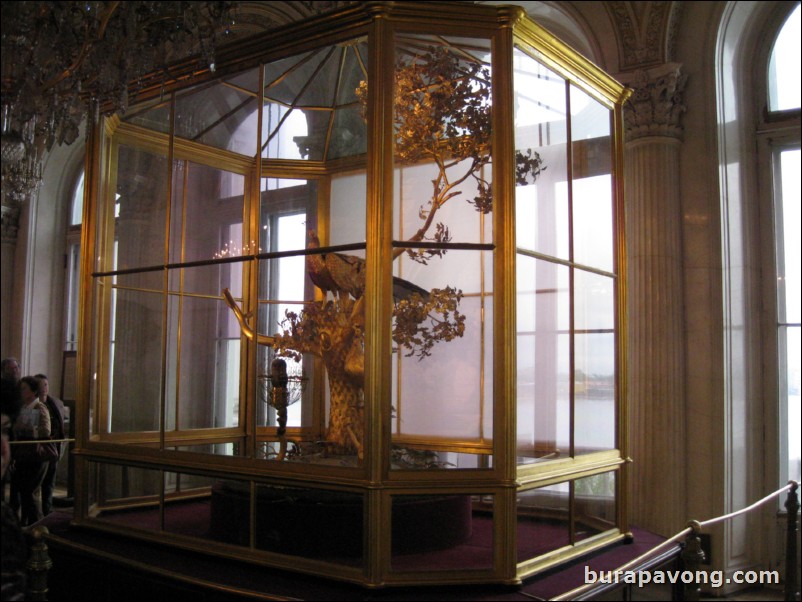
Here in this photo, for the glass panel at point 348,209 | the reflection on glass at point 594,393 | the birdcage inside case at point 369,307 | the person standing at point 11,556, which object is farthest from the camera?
the reflection on glass at point 594,393

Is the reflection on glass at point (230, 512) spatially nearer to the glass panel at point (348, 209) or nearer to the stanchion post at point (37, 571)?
the stanchion post at point (37, 571)

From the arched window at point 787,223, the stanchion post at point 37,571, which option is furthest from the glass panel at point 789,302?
the stanchion post at point 37,571

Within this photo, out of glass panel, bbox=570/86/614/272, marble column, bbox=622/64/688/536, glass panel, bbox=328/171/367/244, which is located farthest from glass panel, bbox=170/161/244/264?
marble column, bbox=622/64/688/536

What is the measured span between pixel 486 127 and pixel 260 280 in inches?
57.2

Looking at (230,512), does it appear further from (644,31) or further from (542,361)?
(644,31)

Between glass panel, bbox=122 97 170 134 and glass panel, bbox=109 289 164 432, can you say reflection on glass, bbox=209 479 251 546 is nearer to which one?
glass panel, bbox=109 289 164 432

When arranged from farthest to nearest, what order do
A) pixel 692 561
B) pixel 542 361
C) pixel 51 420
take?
pixel 51 420, pixel 542 361, pixel 692 561

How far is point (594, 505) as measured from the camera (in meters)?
4.70

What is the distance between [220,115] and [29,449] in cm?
316

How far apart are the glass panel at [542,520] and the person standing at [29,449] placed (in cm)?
392

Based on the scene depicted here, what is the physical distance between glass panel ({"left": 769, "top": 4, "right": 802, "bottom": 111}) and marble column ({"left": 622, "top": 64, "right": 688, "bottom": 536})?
2.90ft

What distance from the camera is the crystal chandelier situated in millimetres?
4305

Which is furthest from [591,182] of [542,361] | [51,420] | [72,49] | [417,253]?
[51,420]

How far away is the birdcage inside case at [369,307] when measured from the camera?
3969 millimetres
